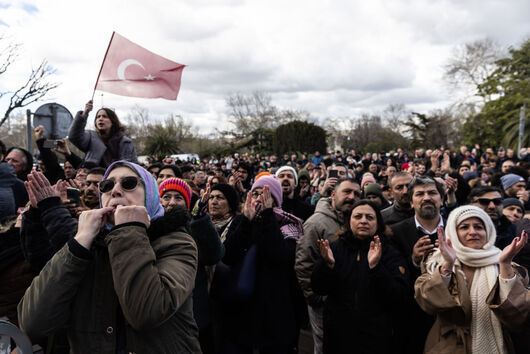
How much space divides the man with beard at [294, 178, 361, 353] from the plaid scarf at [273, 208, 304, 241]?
3.7 inches

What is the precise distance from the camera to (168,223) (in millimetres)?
1767

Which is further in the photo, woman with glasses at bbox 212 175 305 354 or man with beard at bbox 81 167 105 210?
man with beard at bbox 81 167 105 210

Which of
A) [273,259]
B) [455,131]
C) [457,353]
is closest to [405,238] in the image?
[457,353]

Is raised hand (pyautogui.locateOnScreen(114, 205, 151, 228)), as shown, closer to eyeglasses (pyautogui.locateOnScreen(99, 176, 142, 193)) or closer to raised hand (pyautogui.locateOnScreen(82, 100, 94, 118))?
eyeglasses (pyautogui.locateOnScreen(99, 176, 142, 193))

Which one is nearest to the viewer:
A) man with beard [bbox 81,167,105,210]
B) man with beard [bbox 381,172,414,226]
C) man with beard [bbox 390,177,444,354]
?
man with beard [bbox 390,177,444,354]

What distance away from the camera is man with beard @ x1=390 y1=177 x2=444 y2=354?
3008 mm

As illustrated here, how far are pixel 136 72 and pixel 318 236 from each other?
341 centimetres

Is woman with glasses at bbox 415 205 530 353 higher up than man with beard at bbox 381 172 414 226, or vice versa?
man with beard at bbox 381 172 414 226

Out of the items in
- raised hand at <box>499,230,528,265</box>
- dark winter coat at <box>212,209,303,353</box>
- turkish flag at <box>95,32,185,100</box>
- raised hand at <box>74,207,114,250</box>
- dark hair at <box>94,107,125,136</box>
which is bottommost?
dark winter coat at <box>212,209,303,353</box>

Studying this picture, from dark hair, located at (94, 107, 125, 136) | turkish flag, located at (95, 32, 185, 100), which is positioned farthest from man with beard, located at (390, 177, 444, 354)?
turkish flag, located at (95, 32, 185, 100)

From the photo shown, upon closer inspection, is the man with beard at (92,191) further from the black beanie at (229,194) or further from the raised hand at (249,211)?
the raised hand at (249,211)

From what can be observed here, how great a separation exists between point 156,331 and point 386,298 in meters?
1.91

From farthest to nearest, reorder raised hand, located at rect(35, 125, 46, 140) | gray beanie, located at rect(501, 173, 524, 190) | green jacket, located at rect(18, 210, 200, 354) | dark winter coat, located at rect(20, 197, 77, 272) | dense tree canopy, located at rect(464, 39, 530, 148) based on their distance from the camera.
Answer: dense tree canopy, located at rect(464, 39, 530, 148), gray beanie, located at rect(501, 173, 524, 190), raised hand, located at rect(35, 125, 46, 140), dark winter coat, located at rect(20, 197, 77, 272), green jacket, located at rect(18, 210, 200, 354)

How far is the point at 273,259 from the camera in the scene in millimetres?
2982
